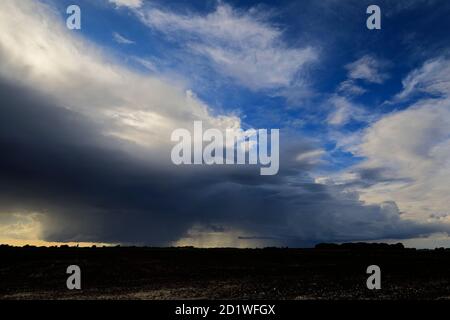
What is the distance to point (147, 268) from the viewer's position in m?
55.7

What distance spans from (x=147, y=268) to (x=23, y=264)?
57.4 feet

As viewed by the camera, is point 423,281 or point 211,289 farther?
point 423,281
